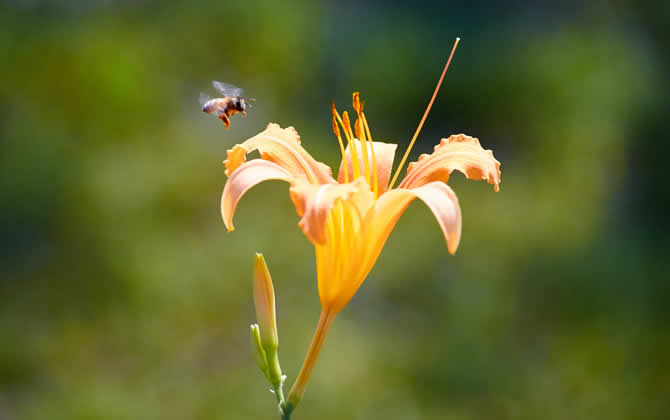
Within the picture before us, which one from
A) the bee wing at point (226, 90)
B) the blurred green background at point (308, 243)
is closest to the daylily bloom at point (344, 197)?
the bee wing at point (226, 90)

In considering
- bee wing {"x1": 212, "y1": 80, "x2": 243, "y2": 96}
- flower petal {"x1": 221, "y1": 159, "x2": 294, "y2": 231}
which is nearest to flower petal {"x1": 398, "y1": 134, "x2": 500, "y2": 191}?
Result: flower petal {"x1": 221, "y1": 159, "x2": 294, "y2": 231}

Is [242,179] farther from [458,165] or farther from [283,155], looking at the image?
[458,165]

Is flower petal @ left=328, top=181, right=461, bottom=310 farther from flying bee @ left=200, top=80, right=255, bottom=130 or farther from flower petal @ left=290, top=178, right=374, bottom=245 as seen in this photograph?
flying bee @ left=200, top=80, right=255, bottom=130

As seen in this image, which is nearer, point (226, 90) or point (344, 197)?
point (344, 197)

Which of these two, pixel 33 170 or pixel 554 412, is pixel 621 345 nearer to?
pixel 554 412

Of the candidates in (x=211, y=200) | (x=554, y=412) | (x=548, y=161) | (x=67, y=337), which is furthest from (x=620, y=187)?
(x=67, y=337)

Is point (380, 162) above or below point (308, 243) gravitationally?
above

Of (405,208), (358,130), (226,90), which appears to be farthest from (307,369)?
(226,90)
